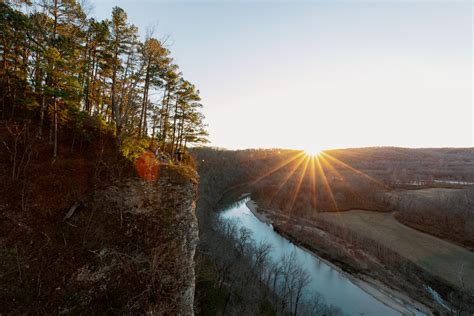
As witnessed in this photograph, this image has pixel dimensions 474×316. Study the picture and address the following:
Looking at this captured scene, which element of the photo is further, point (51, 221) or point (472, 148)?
point (472, 148)

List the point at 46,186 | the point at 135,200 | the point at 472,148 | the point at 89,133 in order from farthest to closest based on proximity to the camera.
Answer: the point at 472,148, the point at 89,133, the point at 135,200, the point at 46,186

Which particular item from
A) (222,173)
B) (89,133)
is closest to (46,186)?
(89,133)

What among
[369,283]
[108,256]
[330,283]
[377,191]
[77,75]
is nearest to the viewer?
[108,256]

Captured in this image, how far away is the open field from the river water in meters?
11.9

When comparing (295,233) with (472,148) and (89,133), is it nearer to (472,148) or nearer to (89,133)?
(89,133)

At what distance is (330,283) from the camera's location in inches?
1022

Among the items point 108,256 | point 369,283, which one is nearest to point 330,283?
point 369,283

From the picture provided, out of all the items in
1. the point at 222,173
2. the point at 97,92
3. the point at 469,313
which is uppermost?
the point at 97,92

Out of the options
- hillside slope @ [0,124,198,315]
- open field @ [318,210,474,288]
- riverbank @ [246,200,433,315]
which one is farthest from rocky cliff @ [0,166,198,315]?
open field @ [318,210,474,288]

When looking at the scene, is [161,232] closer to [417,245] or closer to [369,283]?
[369,283]

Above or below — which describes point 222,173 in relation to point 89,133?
below

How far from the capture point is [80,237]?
835 cm

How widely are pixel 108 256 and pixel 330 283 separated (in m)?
27.3

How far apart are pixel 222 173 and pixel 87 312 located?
70.8 meters
